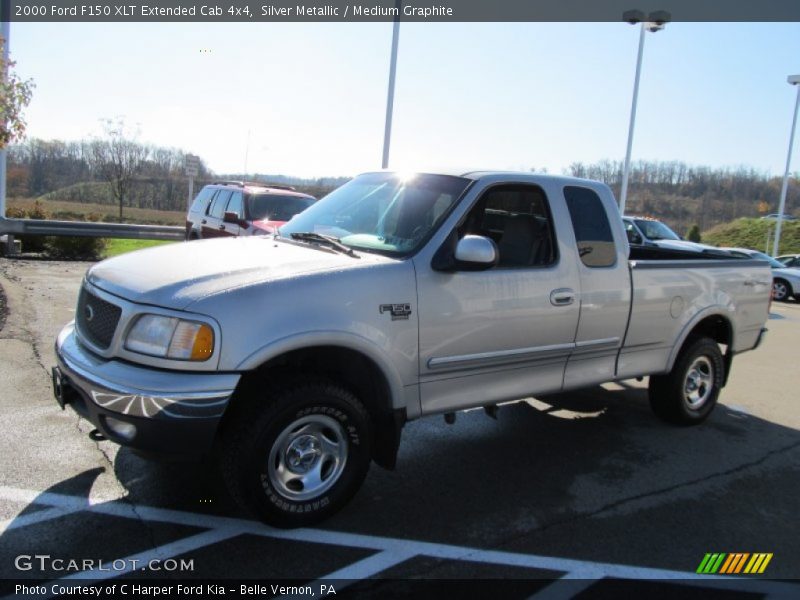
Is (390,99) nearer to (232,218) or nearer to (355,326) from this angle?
(232,218)

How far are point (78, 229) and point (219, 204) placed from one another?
15.6ft

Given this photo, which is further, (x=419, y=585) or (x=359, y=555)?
(x=359, y=555)

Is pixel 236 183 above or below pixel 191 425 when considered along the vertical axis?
above

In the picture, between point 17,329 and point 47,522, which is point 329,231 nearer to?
point 47,522

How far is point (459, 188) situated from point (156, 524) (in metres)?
2.74

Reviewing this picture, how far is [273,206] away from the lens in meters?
10.9

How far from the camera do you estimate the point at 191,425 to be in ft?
9.78

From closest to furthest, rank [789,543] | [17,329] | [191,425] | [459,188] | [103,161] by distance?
[191,425]
[789,543]
[459,188]
[17,329]
[103,161]

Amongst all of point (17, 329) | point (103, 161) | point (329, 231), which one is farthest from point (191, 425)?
point (103, 161)

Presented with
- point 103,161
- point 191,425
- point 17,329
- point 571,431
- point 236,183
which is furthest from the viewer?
point 103,161

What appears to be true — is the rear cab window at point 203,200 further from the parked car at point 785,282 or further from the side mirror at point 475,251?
the parked car at point 785,282

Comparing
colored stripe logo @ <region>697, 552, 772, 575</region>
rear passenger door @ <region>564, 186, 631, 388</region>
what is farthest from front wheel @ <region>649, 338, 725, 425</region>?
colored stripe logo @ <region>697, 552, 772, 575</region>

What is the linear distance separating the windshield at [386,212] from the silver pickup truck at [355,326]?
0.6 inches

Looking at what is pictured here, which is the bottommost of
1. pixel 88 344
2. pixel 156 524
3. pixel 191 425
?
pixel 156 524
